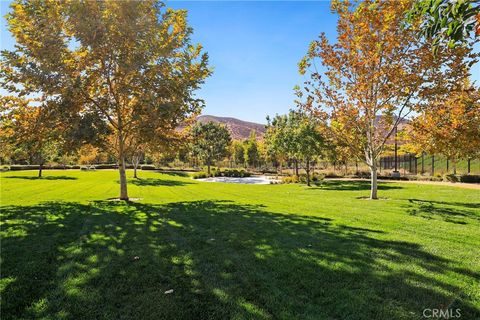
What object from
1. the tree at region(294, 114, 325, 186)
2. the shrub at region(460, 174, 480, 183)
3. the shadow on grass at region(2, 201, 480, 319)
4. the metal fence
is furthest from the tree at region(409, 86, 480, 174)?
the metal fence

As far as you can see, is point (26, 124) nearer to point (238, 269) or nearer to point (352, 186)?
point (238, 269)

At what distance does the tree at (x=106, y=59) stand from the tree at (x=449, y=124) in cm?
963

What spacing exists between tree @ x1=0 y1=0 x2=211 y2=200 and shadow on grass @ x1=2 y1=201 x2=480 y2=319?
572cm

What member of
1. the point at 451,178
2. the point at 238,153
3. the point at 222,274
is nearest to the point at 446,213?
the point at 222,274

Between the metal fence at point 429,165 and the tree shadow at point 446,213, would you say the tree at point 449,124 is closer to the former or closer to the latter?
the tree shadow at point 446,213

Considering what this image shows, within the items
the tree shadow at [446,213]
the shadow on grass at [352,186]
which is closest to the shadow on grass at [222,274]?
the tree shadow at [446,213]

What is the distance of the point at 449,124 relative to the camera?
11.6 meters

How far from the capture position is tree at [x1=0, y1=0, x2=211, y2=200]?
1042cm

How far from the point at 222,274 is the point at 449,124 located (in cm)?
1191

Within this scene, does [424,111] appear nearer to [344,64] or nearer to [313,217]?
[344,64]

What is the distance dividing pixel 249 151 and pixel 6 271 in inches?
2476

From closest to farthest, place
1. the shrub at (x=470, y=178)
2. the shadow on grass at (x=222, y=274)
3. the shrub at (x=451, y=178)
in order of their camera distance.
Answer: the shadow on grass at (x=222, y=274), the shrub at (x=470, y=178), the shrub at (x=451, y=178)

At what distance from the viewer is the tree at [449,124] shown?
11266 mm

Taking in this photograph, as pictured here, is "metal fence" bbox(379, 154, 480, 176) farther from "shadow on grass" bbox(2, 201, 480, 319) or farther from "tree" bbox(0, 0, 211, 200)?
"shadow on grass" bbox(2, 201, 480, 319)
